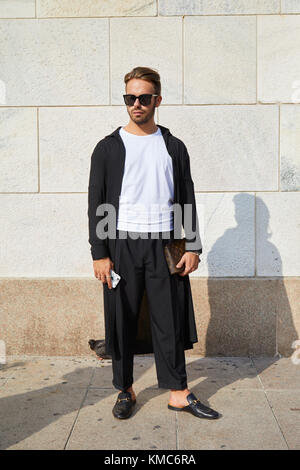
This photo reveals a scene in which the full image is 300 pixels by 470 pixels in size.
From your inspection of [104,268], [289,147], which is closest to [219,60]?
[289,147]

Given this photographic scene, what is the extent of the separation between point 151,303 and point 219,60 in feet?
8.17

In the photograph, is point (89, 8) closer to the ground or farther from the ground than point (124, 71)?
farther from the ground

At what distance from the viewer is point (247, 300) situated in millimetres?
4914

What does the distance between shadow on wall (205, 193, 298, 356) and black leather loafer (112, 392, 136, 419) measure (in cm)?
142

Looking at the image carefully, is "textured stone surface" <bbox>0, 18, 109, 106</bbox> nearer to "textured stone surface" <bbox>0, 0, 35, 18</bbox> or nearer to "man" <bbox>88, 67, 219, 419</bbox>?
"textured stone surface" <bbox>0, 0, 35, 18</bbox>

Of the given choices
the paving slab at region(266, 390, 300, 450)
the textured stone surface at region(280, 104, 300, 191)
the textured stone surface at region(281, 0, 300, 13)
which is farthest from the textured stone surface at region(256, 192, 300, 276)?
the textured stone surface at region(281, 0, 300, 13)

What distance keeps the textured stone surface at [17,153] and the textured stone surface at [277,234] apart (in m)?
2.15

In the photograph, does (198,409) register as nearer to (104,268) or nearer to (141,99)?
(104,268)

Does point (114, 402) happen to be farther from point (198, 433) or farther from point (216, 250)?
point (216, 250)

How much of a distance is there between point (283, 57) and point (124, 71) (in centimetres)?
147

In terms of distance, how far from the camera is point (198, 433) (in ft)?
11.0

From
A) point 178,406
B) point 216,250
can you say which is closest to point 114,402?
point 178,406
